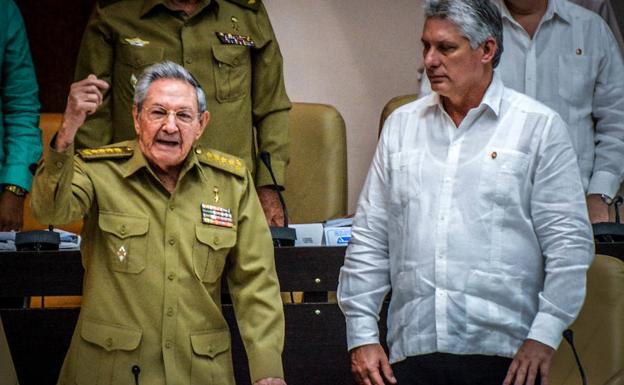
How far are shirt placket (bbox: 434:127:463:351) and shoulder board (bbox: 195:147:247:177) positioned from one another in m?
0.55

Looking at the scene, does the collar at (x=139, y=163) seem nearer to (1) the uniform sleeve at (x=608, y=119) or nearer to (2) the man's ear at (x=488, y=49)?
(2) the man's ear at (x=488, y=49)

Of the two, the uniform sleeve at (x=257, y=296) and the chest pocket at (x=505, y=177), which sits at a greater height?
the chest pocket at (x=505, y=177)

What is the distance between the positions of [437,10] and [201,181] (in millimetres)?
719

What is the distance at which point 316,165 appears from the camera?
17.1 feet

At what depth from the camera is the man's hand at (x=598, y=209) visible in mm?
4215

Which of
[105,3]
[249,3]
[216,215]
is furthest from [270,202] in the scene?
[216,215]

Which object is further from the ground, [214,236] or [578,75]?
[578,75]

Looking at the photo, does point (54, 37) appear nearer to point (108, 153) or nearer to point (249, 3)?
point (249, 3)

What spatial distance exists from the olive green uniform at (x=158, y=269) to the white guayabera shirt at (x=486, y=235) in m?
0.29

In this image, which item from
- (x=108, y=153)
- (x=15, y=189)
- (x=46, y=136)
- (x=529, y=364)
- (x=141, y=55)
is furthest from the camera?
(x=46, y=136)

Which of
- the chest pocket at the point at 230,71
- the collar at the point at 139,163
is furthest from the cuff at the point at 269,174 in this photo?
the collar at the point at 139,163

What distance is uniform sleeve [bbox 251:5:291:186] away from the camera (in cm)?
438

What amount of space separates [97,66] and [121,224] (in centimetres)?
108

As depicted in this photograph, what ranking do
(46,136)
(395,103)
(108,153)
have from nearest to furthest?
(108,153), (46,136), (395,103)
